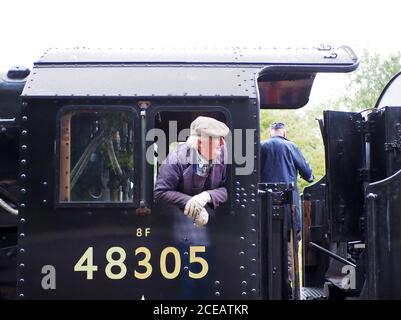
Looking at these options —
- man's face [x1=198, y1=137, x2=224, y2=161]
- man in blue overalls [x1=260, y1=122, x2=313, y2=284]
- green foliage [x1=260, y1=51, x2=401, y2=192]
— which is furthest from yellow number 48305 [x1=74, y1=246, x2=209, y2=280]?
green foliage [x1=260, y1=51, x2=401, y2=192]

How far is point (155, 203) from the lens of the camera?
13.4 feet

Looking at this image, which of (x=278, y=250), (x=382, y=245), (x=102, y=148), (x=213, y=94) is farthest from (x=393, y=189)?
(x=102, y=148)

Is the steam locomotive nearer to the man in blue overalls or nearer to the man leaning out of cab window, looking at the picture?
the man leaning out of cab window

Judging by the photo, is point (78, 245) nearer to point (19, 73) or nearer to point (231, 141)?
point (231, 141)

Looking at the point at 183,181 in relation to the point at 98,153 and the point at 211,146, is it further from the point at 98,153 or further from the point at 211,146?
the point at 98,153

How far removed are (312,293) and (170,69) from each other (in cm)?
256

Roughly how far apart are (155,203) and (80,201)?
19.5 inches

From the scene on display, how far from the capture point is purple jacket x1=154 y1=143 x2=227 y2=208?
160 inches

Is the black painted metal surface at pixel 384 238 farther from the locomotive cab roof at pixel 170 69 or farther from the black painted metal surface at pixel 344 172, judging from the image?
the locomotive cab roof at pixel 170 69

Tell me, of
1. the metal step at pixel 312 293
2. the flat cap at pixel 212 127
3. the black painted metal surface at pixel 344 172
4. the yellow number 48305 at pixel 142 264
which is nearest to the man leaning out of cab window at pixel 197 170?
the flat cap at pixel 212 127

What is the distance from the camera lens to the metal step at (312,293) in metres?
5.34

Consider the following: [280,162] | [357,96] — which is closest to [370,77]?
[357,96]

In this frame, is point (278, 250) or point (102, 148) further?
point (278, 250)

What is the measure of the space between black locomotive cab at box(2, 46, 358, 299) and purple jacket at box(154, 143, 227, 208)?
0.05 metres
